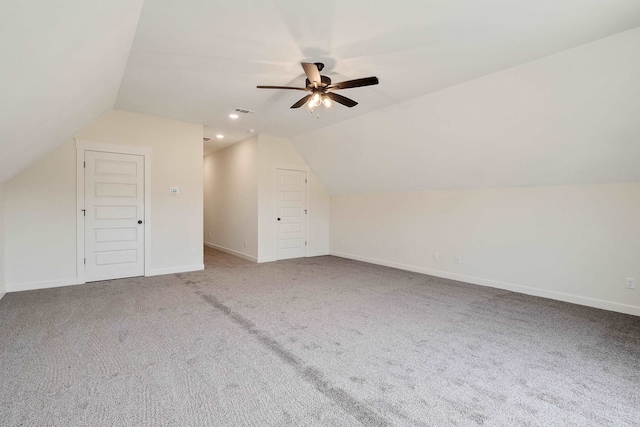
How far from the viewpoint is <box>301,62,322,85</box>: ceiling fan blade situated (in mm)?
2775

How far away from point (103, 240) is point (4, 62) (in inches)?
152

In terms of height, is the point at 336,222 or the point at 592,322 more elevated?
the point at 336,222

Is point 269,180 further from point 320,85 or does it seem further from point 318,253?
point 320,85

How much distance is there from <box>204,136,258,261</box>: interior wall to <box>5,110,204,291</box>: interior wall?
119 cm

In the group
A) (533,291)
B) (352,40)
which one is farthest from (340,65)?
(533,291)

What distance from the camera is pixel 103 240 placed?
4.74 m

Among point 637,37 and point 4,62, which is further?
point 637,37

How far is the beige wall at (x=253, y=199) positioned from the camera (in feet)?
20.8

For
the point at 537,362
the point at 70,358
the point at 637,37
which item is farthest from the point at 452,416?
the point at 637,37

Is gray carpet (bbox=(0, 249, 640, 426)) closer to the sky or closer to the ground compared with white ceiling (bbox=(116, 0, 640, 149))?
closer to the ground

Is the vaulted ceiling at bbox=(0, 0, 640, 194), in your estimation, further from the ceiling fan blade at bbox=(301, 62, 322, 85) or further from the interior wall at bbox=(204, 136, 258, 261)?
the interior wall at bbox=(204, 136, 258, 261)

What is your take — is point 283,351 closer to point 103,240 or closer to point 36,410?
point 36,410

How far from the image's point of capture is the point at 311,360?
2387mm

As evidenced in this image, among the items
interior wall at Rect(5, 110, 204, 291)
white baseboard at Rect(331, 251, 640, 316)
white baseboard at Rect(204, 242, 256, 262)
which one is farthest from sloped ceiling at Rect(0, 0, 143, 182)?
white baseboard at Rect(331, 251, 640, 316)
